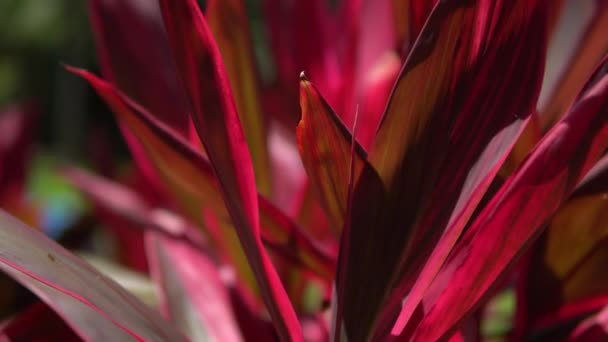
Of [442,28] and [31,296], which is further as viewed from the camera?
[31,296]

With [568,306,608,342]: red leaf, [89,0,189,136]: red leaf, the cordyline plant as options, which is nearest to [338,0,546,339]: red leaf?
the cordyline plant

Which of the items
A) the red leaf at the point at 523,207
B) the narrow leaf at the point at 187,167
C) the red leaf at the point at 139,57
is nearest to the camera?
the red leaf at the point at 523,207

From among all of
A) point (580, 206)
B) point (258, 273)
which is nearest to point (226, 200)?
point (258, 273)

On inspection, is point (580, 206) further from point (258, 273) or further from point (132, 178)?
point (132, 178)

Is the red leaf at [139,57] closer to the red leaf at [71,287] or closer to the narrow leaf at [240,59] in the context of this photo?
the narrow leaf at [240,59]

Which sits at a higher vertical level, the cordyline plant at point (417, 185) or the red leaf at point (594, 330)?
the cordyline plant at point (417, 185)

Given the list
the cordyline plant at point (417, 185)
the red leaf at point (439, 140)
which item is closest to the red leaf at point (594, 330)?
the cordyline plant at point (417, 185)

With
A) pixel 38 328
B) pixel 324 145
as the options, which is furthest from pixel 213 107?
pixel 38 328
